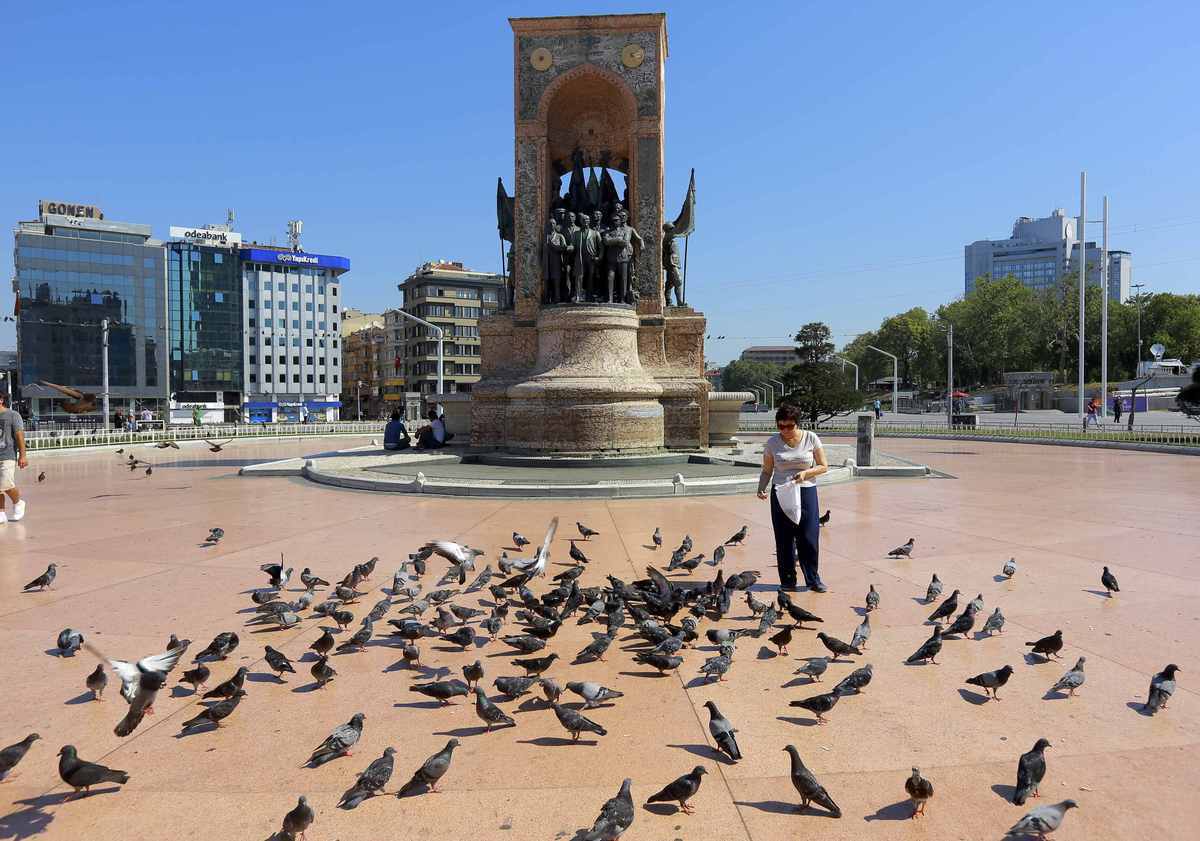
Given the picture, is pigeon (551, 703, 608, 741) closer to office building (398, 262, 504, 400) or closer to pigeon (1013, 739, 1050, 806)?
pigeon (1013, 739, 1050, 806)

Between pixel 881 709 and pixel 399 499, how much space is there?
947cm

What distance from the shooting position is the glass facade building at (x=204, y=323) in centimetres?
A: 9450

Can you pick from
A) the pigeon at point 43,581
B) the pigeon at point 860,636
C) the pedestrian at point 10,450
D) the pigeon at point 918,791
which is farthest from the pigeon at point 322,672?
the pedestrian at point 10,450

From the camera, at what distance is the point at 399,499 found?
41.4 ft

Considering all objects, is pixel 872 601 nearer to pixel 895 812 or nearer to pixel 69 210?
pixel 895 812

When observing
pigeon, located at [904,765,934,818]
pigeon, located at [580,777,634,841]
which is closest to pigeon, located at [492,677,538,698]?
pigeon, located at [580,777,634,841]

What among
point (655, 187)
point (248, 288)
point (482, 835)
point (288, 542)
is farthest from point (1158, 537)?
point (248, 288)

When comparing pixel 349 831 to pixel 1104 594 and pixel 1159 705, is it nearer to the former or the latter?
pixel 1159 705

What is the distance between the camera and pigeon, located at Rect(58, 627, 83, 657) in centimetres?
509

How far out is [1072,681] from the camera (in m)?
4.48

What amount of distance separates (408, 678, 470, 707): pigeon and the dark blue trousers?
3.28 m

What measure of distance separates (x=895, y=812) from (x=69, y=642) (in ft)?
16.1

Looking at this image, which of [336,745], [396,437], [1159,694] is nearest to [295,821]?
[336,745]

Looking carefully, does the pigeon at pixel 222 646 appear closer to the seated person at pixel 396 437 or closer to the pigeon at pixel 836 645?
the pigeon at pixel 836 645
